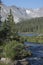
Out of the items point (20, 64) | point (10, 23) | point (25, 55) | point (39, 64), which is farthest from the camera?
point (10, 23)

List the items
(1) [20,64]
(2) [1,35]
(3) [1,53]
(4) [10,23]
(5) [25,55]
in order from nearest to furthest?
(1) [20,64] → (3) [1,53] → (5) [25,55] → (2) [1,35] → (4) [10,23]

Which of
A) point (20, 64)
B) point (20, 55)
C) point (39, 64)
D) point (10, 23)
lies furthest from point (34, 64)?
point (10, 23)

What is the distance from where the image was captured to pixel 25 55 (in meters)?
43.5

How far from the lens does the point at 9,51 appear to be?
1423 inches

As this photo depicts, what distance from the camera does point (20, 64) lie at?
32.2 meters

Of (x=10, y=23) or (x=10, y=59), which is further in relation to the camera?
(x=10, y=23)

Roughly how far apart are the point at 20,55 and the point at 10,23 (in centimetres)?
6020

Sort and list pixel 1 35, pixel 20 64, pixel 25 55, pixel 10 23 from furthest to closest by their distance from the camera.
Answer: pixel 10 23
pixel 1 35
pixel 25 55
pixel 20 64

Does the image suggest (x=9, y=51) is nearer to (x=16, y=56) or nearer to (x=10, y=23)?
(x=16, y=56)

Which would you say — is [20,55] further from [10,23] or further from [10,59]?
[10,23]

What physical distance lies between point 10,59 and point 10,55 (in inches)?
36.9

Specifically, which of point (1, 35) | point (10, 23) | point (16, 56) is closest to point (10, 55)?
point (16, 56)

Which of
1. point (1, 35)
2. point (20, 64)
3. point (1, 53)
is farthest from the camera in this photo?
point (1, 35)

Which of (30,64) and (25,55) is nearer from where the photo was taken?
(30,64)
